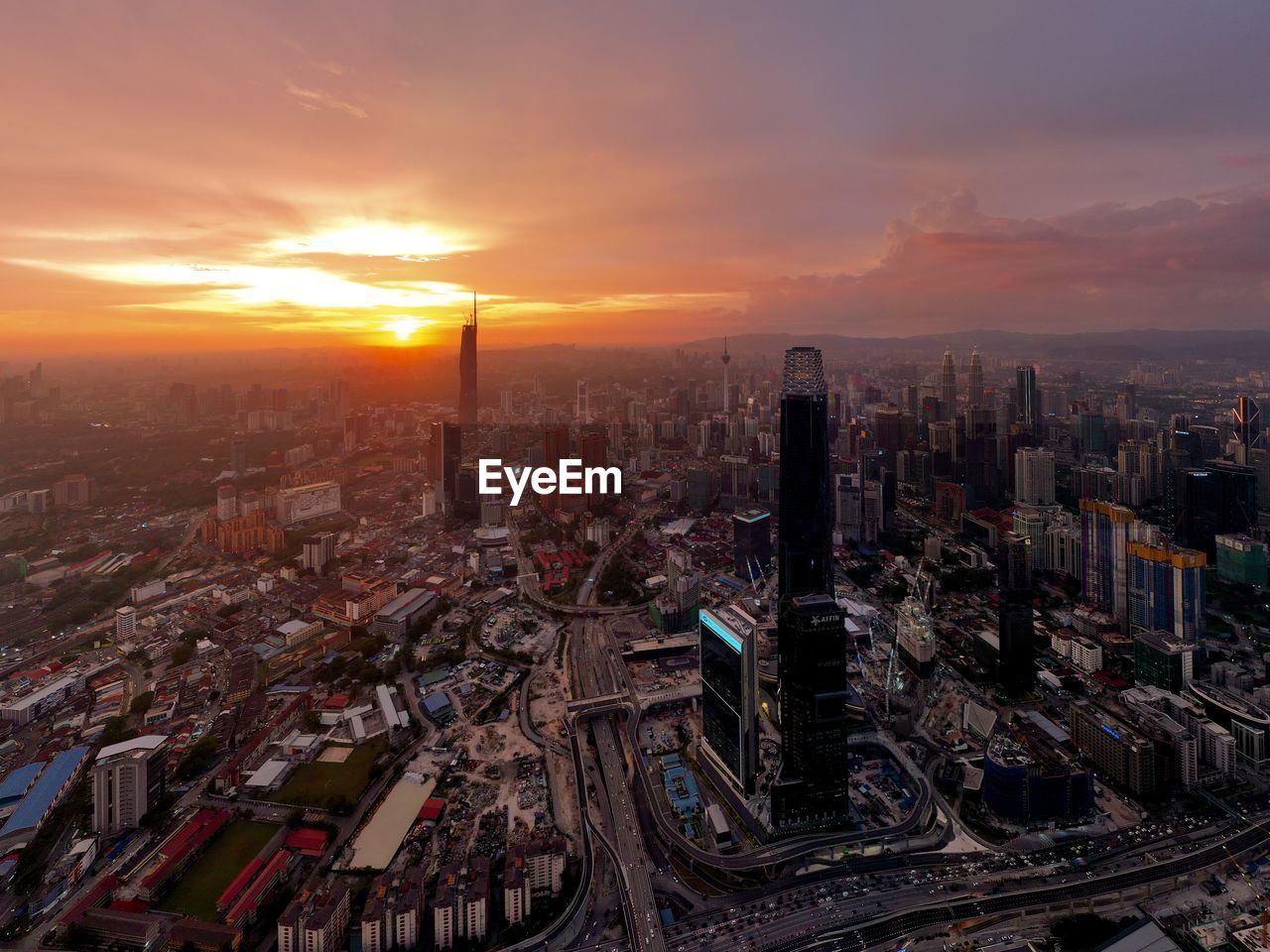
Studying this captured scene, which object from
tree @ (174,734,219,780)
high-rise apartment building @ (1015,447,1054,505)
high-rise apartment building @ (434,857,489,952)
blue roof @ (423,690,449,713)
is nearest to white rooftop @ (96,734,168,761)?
tree @ (174,734,219,780)

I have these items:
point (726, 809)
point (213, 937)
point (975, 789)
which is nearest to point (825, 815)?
point (726, 809)

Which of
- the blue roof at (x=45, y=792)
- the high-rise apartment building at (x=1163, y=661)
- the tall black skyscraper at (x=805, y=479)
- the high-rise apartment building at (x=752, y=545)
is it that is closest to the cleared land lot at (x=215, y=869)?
the blue roof at (x=45, y=792)

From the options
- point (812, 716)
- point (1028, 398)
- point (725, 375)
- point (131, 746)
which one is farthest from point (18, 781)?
point (1028, 398)

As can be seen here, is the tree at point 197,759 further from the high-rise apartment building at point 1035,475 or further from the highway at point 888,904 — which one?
the high-rise apartment building at point 1035,475

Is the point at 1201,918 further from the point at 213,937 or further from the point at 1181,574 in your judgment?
the point at 213,937

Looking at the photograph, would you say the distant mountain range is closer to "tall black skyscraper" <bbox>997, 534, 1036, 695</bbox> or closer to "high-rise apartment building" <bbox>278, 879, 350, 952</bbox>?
"tall black skyscraper" <bbox>997, 534, 1036, 695</bbox>
